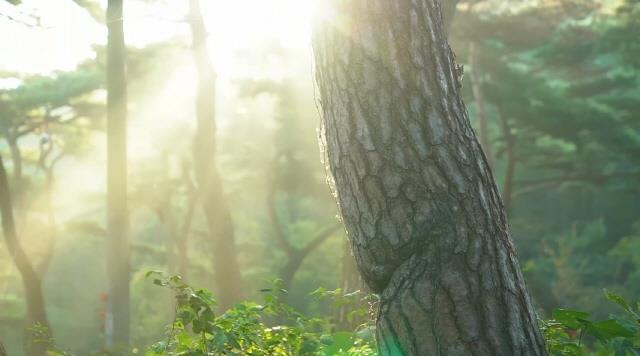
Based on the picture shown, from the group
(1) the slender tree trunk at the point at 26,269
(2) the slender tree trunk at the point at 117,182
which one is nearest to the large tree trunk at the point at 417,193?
(1) the slender tree trunk at the point at 26,269

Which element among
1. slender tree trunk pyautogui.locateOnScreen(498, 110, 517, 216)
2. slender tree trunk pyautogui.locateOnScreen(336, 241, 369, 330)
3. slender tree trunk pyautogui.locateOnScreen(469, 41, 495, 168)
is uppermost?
slender tree trunk pyautogui.locateOnScreen(469, 41, 495, 168)

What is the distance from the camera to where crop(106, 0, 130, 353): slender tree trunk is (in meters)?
13.2

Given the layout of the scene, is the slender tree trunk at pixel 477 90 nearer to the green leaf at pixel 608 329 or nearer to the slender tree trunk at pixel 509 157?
the slender tree trunk at pixel 509 157

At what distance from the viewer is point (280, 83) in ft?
73.7

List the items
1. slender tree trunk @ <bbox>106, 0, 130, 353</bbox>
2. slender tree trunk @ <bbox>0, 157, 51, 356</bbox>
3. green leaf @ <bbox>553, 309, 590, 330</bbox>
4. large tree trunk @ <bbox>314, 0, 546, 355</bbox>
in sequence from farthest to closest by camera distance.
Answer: slender tree trunk @ <bbox>106, 0, 130, 353</bbox> < slender tree trunk @ <bbox>0, 157, 51, 356</bbox> < green leaf @ <bbox>553, 309, 590, 330</bbox> < large tree trunk @ <bbox>314, 0, 546, 355</bbox>

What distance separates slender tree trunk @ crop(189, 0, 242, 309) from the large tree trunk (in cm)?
1321

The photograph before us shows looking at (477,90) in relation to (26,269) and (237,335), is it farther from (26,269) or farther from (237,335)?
(237,335)

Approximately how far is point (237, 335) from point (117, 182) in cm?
1044

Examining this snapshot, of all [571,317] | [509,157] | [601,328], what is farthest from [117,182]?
[509,157]

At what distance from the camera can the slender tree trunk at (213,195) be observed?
1612 centimetres

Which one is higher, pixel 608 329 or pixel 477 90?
pixel 477 90

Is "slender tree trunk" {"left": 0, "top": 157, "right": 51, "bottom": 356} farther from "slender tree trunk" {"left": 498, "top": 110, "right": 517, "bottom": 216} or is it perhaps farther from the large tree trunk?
"slender tree trunk" {"left": 498, "top": 110, "right": 517, "bottom": 216}

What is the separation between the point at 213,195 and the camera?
53.4ft

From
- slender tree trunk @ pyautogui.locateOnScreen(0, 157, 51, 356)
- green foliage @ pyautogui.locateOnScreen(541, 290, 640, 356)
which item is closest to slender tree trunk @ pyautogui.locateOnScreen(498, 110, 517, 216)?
slender tree trunk @ pyautogui.locateOnScreen(0, 157, 51, 356)
